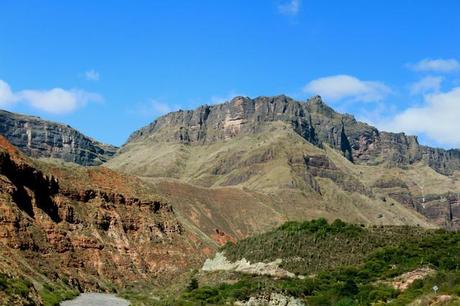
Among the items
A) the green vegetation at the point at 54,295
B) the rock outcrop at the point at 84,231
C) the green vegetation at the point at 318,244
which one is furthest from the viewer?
the rock outcrop at the point at 84,231

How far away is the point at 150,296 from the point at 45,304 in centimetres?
3284

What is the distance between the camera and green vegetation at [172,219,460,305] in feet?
253

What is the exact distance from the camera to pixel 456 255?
288ft

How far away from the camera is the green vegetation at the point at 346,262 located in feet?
253

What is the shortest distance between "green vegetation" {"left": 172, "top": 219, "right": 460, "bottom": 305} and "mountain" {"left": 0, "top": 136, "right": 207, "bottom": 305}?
2336cm

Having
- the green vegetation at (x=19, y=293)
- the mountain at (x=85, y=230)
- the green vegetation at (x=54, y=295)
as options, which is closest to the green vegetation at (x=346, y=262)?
the green vegetation at (x=54, y=295)

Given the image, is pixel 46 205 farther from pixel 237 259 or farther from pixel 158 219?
pixel 237 259

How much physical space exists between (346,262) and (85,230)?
55.2 meters

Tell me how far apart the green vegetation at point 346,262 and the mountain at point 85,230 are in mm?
23362

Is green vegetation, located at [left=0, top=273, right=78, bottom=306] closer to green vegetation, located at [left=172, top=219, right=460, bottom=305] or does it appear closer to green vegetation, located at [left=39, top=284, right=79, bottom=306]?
green vegetation, located at [left=39, top=284, right=79, bottom=306]

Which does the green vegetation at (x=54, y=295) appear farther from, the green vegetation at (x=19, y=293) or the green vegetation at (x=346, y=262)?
the green vegetation at (x=346, y=262)

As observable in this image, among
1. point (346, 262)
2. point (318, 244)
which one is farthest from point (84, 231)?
point (346, 262)

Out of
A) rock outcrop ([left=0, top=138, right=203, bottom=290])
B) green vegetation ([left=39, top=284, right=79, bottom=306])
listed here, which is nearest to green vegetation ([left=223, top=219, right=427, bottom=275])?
green vegetation ([left=39, top=284, right=79, bottom=306])

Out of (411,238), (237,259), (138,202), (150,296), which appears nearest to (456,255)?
(411,238)
